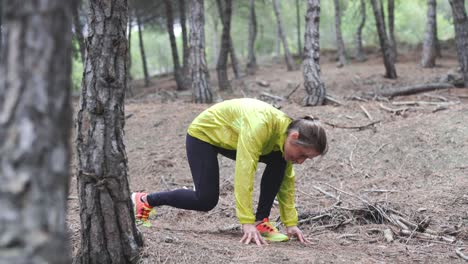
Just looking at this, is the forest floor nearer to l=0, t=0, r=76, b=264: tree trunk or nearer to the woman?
the woman

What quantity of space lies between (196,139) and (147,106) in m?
6.62

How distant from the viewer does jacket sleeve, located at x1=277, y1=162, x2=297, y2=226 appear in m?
3.74

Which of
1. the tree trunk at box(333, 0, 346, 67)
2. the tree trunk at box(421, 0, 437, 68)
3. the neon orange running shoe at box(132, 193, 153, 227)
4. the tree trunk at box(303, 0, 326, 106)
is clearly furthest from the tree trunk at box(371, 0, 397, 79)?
the neon orange running shoe at box(132, 193, 153, 227)

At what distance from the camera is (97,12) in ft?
8.86

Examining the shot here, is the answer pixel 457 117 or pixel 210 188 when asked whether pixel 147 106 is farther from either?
pixel 210 188

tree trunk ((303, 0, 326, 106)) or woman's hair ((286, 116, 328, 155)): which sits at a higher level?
tree trunk ((303, 0, 326, 106))

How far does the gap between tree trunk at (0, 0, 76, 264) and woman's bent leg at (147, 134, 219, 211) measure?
232 cm

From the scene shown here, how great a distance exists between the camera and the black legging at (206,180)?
3.56 metres

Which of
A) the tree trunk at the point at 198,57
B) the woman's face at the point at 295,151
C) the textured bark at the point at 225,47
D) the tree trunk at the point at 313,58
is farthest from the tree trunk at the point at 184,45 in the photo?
the woman's face at the point at 295,151

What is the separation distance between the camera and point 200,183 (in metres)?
3.57

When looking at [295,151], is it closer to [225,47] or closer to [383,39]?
[225,47]

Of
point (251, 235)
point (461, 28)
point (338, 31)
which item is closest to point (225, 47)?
point (461, 28)

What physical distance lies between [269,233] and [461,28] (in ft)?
23.0

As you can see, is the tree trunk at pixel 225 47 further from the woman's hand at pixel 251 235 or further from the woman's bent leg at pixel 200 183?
the woman's hand at pixel 251 235
